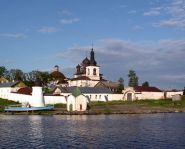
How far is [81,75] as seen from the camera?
152 meters

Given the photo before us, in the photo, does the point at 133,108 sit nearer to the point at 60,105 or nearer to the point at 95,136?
the point at 60,105

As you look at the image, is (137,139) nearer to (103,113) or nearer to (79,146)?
(79,146)

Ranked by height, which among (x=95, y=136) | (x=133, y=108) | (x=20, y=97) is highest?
(x=20, y=97)

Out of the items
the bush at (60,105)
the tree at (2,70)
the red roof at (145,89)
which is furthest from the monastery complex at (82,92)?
the tree at (2,70)

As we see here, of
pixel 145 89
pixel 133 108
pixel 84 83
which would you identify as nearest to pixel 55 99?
pixel 133 108

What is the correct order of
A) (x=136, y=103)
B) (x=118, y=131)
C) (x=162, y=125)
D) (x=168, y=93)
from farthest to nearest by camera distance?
(x=168, y=93) < (x=136, y=103) < (x=162, y=125) < (x=118, y=131)

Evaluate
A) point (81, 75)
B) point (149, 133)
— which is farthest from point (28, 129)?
point (81, 75)

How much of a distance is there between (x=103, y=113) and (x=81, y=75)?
7045cm

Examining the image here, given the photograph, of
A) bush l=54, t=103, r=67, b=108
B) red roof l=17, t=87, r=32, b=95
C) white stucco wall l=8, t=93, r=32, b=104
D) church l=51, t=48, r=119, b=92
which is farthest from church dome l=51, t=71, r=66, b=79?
bush l=54, t=103, r=67, b=108

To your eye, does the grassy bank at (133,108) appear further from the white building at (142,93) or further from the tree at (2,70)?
the tree at (2,70)

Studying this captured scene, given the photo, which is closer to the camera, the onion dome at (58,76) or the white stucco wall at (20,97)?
the white stucco wall at (20,97)

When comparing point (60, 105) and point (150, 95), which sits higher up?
point (150, 95)

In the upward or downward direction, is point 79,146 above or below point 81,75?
below

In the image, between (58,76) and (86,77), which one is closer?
(86,77)
